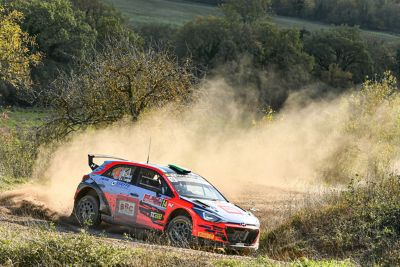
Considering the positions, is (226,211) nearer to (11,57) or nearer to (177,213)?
(177,213)

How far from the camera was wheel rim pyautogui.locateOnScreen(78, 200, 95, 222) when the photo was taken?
16.3 meters

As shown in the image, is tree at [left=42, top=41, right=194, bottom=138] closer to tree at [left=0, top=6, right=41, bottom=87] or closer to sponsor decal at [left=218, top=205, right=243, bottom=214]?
tree at [left=0, top=6, right=41, bottom=87]

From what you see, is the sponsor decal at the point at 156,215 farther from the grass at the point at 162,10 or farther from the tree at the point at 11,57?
the grass at the point at 162,10

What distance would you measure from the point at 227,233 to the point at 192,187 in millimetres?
1772

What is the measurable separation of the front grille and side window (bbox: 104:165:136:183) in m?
2.99

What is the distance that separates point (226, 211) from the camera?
14.8m

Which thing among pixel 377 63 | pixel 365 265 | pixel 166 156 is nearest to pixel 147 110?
pixel 166 156

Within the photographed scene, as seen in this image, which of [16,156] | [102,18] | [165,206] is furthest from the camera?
[102,18]

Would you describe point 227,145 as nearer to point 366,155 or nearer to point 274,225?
point 366,155

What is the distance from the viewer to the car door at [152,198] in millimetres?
14938

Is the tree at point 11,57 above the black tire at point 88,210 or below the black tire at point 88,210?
above

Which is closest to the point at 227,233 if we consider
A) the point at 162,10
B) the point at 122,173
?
the point at 122,173

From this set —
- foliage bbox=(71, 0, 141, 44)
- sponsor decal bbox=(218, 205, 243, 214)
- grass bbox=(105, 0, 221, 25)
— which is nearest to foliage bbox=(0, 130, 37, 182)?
sponsor decal bbox=(218, 205, 243, 214)

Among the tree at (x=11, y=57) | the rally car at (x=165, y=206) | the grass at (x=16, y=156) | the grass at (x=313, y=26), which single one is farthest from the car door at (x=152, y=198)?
the grass at (x=313, y=26)
